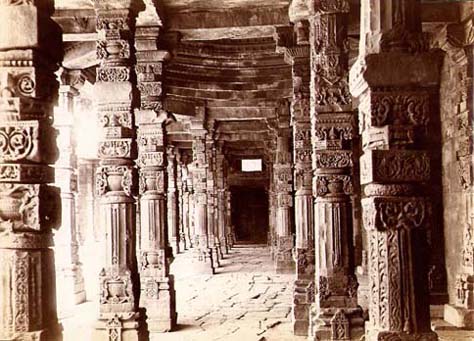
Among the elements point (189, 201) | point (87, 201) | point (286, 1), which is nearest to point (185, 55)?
point (286, 1)

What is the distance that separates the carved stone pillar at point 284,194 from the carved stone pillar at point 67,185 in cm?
621

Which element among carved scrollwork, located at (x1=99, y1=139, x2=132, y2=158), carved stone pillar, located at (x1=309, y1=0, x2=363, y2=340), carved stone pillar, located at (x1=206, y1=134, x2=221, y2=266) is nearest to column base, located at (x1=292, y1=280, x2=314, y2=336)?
carved stone pillar, located at (x1=309, y1=0, x2=363, y2=340)

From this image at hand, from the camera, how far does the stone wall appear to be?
11.8m

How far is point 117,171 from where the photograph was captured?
30.0 feet

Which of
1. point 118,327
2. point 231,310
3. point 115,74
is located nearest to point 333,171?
point 115,74

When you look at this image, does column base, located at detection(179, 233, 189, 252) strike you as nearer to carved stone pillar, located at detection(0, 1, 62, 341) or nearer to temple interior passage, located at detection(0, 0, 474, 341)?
temple interior passage, located at detection(0, 0, 474, 341)

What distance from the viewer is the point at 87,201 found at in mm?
26312

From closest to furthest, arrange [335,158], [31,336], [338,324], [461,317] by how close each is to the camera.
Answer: [31,336] < [335,158] < [338,324] < [461,317]

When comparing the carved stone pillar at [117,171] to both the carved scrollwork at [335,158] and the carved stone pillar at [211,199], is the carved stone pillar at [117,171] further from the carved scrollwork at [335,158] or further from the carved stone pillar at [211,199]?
the carved stone pillar at [211,199]

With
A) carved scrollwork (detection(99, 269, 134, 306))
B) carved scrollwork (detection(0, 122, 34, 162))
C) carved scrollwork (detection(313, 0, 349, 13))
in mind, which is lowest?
carved scrollwork (detection(99, 269, 134, 306))

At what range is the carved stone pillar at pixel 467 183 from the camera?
1141 cm

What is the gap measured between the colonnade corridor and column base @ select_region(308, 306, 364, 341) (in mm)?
2128

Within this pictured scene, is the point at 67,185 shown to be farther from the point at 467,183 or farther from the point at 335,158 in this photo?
the point at 467,183

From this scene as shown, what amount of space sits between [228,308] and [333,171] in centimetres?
671
